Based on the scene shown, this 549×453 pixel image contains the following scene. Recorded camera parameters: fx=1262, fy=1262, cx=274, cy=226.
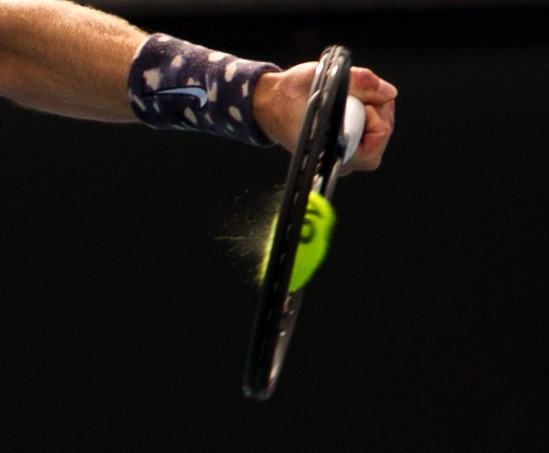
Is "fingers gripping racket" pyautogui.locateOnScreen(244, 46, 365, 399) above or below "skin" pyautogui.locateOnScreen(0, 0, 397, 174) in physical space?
below

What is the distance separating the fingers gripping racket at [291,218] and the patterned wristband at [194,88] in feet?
0.54

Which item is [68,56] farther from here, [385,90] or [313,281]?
[313,281]

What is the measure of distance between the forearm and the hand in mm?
146

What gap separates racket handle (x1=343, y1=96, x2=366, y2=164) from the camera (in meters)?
0.79

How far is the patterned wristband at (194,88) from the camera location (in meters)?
0.89

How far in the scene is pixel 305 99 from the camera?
82 centimetres

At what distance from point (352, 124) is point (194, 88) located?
16 centimetres

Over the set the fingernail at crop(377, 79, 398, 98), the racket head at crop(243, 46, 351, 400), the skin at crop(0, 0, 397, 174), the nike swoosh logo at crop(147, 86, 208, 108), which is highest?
the skin at crop(0, 0, 397, 174)

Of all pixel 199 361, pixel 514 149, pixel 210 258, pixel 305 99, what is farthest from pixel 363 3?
pixel 305 99

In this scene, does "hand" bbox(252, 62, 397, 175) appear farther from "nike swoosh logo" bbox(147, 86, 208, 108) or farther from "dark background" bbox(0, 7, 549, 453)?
"dark background" bbox(0, 7, 549, 453)

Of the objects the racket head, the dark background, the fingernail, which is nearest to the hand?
the fingernail

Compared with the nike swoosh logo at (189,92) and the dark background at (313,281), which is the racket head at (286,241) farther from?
the dark background at (313,281)

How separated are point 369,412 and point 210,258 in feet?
1.00

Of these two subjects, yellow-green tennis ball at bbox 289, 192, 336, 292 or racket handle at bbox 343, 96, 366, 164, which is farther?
racket handle at bbox 343, 96, 366, 164
